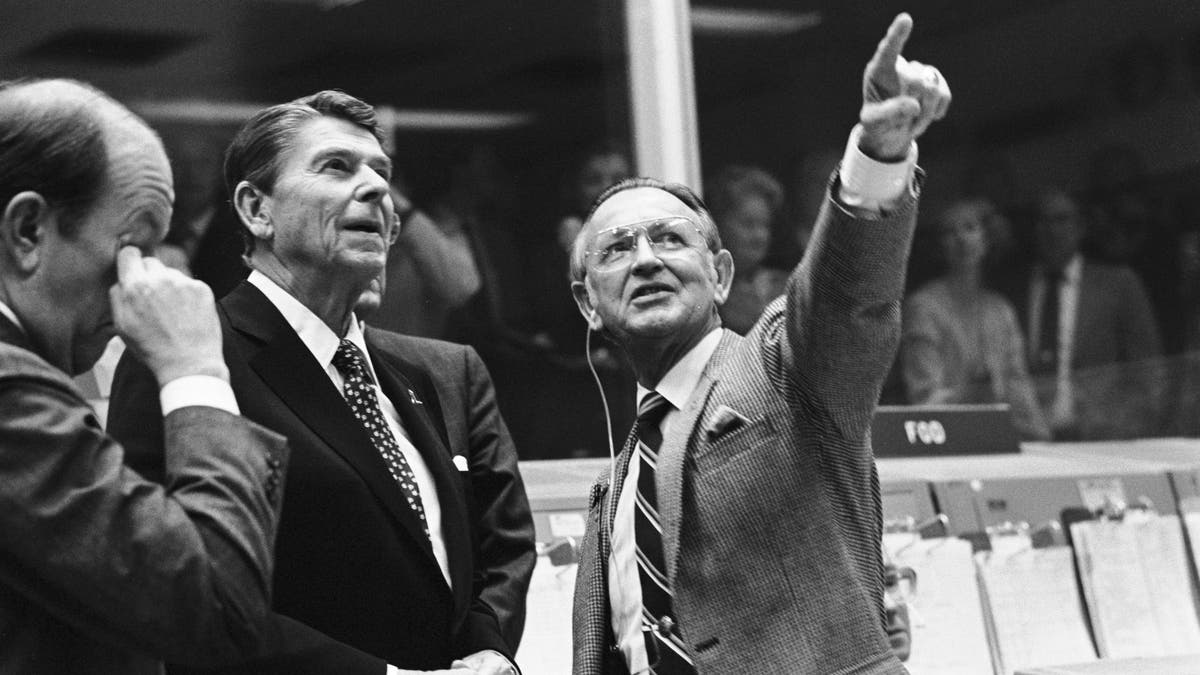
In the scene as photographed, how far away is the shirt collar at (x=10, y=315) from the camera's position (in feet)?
4.65

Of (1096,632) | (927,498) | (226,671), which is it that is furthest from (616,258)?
(1096,632)

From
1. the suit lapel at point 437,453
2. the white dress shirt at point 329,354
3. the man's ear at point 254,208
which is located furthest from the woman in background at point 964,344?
the man's ear at point 254,208

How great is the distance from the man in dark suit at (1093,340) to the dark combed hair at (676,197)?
3520 mm

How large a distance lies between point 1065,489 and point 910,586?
2.42 feet

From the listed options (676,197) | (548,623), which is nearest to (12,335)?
(676,197)

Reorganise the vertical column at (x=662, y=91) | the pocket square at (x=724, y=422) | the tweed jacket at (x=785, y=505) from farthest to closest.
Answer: the vertical column at (x=662, y=91) < the pocket square at (x=724, y=422) < the tweed jacket at (x=785, y=505)

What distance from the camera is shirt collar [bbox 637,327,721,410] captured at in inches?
88.2

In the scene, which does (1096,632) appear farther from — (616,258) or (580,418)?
(616,258)

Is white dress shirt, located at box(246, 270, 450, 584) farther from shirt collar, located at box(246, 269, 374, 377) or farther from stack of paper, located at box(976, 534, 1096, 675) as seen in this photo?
stack of paper, located at box(976, 534, 1096, 675)

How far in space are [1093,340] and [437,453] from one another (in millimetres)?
4199

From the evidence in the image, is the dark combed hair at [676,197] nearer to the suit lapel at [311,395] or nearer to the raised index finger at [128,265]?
the suit lapel at [311,395]

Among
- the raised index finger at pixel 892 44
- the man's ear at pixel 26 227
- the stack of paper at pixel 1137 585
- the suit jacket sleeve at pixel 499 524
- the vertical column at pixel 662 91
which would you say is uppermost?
the vertical column at pixel 662 91

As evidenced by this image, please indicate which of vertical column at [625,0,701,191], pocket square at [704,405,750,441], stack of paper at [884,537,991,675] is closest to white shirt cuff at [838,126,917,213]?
pocket square at [704,405,750,441]

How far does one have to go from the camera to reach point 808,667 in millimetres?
1937
